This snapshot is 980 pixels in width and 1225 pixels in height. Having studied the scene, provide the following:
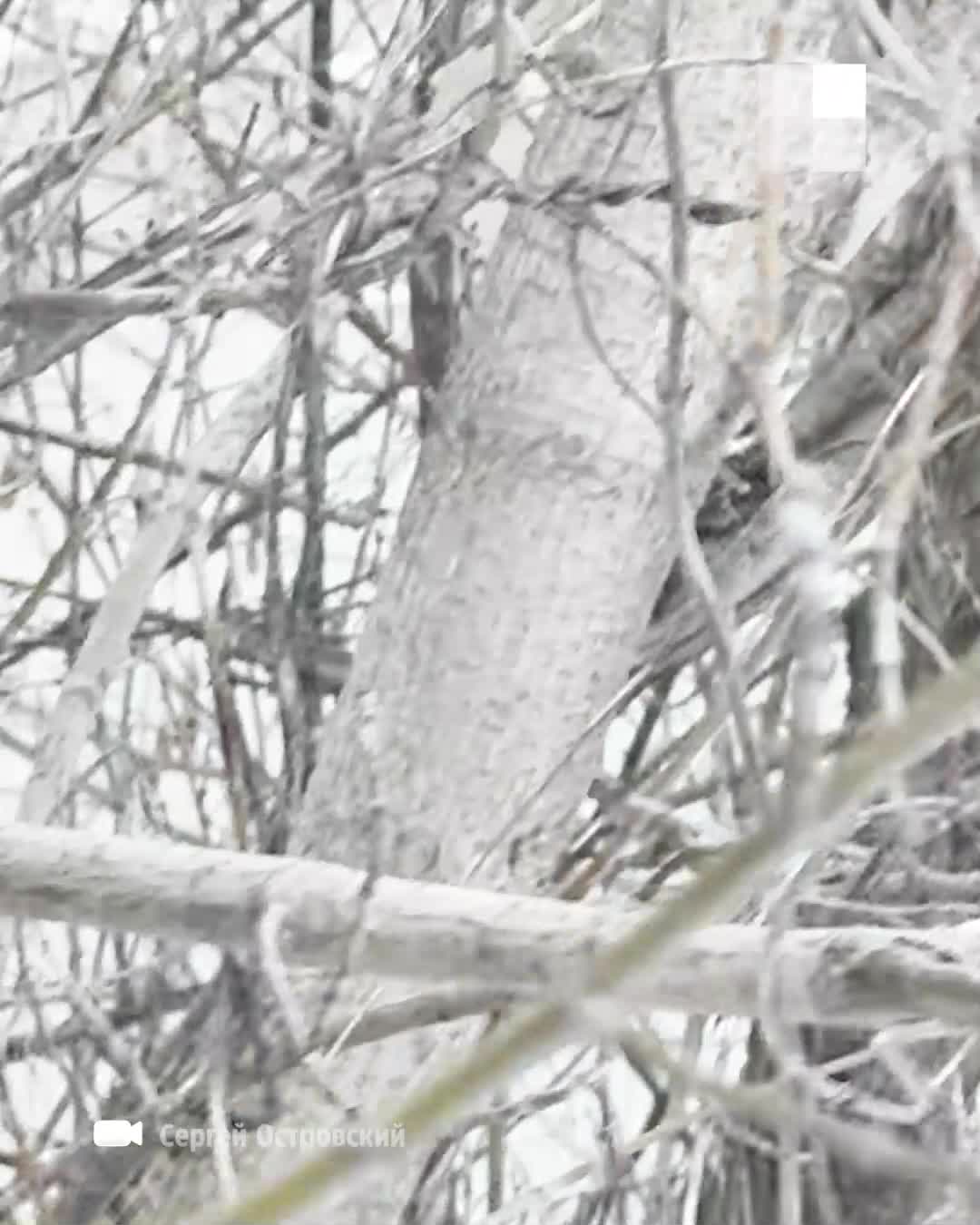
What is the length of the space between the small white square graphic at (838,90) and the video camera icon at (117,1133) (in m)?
0.51

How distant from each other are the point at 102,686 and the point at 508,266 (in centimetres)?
27

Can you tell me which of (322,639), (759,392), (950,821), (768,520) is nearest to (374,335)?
(322,639)

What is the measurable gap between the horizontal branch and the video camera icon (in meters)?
0.19

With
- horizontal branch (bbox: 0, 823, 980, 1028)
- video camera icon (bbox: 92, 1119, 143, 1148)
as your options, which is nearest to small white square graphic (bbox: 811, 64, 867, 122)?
horizontal branch (bbox: 0, 823, 980, 1028)

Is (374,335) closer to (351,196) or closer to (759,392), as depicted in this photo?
(351,196)

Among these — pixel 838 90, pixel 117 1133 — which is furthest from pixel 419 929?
pixel 838 90

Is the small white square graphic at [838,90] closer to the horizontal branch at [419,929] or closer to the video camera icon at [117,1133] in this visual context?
the horizontal branch at [419,929]

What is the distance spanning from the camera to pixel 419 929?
598 millimetres

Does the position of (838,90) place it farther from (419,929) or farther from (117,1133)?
(117,1133)

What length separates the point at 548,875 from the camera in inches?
32.1

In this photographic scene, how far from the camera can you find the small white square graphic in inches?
29.4

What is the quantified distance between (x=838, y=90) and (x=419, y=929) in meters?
0.39

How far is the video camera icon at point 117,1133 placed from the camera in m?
0.79

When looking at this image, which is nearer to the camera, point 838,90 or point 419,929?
point 419,929
